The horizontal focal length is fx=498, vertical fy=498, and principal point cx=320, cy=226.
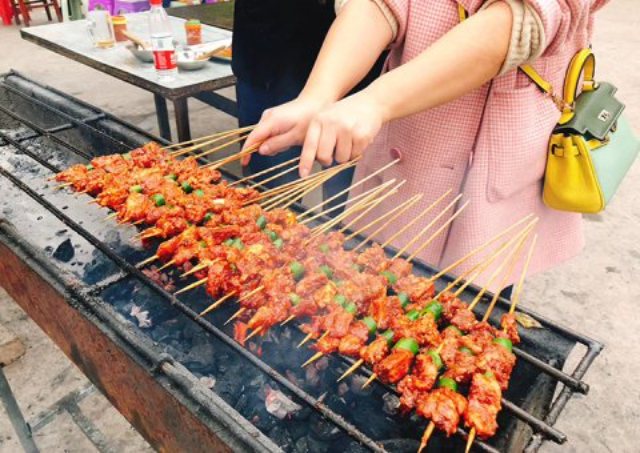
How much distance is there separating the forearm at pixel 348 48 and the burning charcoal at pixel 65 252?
165 centimetres

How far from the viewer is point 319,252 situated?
238 cm

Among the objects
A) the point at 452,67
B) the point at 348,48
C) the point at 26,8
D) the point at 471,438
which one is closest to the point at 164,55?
the point at 348,48

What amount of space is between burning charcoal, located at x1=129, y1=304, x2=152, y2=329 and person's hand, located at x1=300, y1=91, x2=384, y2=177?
44.3 inches

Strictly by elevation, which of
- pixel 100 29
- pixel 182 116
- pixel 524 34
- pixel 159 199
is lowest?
pixel 182 116

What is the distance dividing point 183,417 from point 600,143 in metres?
2.13

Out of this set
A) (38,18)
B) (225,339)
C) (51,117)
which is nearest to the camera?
(225,339)

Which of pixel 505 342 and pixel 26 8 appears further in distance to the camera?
pixel 26 8

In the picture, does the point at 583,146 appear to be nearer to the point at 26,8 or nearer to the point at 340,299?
the point at 340,299

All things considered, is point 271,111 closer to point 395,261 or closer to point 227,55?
point 395,261

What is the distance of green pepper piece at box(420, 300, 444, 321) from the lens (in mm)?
2066

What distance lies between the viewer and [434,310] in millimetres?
2072

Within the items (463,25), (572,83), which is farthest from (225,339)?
(572,83)

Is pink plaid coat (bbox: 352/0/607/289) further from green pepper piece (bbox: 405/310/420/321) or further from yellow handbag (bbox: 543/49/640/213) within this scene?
green pepper piece (bbox: 405/310/420/321)

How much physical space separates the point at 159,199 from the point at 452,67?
167 cm
